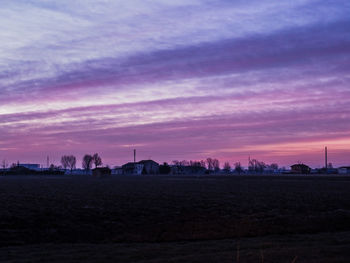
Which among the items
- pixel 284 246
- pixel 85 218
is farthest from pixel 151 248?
pixel 85 218

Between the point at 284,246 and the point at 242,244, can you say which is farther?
the point at 242,244

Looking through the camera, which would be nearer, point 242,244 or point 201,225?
point 242,244

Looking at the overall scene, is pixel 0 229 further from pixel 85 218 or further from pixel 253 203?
pixel 253 203

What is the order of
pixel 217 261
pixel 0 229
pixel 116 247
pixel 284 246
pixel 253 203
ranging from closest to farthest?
1. pixel 217 261
2. pixel 284 246
3. pixel 116 247
4. pixel 0 229
5. pixel 253 203

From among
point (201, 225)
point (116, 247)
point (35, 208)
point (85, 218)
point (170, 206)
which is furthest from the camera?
point (170, 206)

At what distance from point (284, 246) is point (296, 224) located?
32.3ft

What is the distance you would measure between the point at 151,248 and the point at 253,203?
20.9 metres

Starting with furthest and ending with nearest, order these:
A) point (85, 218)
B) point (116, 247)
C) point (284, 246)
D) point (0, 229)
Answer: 1. point (85, 218)
2. point (0, 229)
3. point (116, 247)
4. point (284, 246)

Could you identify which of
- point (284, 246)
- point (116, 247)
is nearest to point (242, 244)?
point (284, 246)

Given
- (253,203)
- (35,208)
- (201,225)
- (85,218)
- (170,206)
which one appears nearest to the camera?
(201,225)

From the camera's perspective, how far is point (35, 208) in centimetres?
3098

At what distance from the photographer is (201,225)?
2580cm

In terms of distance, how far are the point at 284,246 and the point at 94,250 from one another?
7.02 metres

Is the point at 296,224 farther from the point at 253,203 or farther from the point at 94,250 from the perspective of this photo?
the point at 94,250
